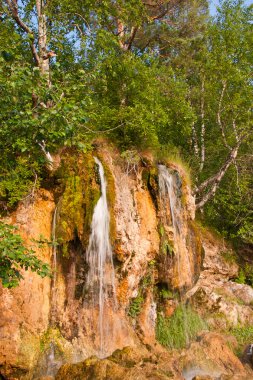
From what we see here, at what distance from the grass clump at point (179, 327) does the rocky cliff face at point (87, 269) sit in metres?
0.21

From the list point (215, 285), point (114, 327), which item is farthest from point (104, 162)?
point (215, 285)

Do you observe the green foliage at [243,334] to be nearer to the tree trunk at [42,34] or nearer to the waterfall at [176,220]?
the waterfall at [176,220]

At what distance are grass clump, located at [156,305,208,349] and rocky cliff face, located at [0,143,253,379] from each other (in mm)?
213

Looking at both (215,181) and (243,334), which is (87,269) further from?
(215,181)

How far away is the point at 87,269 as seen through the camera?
26.5 feet

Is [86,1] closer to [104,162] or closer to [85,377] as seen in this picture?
[104,162]

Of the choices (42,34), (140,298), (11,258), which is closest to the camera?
(11,258)

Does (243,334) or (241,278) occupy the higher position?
(241,278)

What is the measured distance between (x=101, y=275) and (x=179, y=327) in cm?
292

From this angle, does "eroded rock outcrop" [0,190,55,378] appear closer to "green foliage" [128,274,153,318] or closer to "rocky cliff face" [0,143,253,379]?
"rocky cliff face" [0,143,253,379]

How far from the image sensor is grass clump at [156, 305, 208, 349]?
9.27 metres

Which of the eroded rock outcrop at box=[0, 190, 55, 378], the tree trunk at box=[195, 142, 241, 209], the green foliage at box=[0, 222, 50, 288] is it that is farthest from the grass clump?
the green foliage at box=[0, 222, 50, 288]

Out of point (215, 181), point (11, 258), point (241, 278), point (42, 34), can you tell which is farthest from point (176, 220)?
point (11, 258)

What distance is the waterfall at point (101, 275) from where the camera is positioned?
26.3ft
